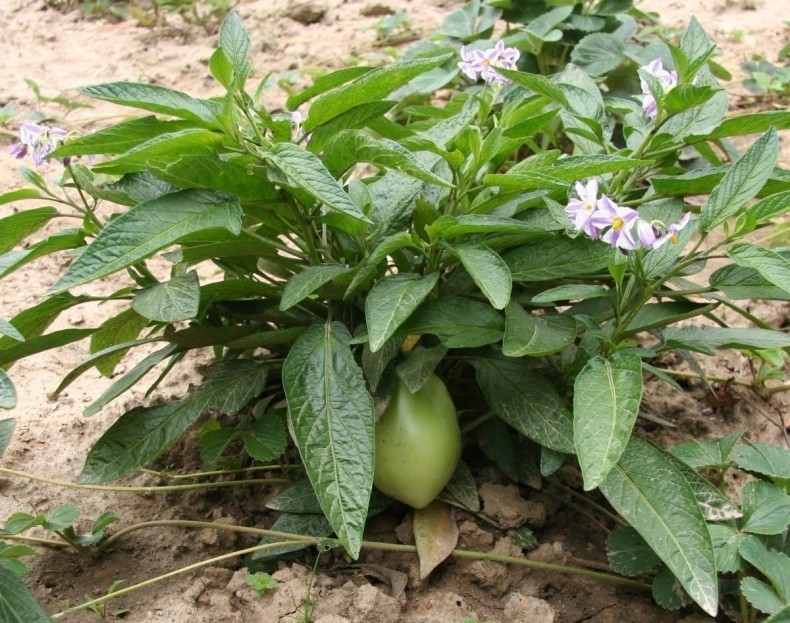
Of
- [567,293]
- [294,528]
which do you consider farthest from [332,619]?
[567,293]

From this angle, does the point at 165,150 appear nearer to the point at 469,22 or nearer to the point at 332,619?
the point at 332,619

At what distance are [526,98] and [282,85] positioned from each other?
1.66 meters

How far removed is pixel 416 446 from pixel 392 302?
29 cm

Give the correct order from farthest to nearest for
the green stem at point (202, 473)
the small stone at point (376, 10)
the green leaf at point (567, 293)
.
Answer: the small stone at point (376, 10) < the green stem at point (202, 473) < the green leaf at point (567, 293)

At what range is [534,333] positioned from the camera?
1.43 m

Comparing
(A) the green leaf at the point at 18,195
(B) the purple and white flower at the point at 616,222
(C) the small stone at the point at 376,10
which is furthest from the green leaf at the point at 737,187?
(C) the small stone at the point at 376,10

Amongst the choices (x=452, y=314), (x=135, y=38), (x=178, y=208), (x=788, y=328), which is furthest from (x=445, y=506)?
(x=135, y=38)

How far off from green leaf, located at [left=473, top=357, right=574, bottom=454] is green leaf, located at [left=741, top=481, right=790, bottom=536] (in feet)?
0.93

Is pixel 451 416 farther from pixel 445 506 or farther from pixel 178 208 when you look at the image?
pixel 178 208

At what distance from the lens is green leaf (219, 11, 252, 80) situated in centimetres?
145

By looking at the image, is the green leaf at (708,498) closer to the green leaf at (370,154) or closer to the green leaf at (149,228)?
the green leaf at (370,154)

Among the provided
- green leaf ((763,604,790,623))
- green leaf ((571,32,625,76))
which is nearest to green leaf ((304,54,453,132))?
green leaf ((763,604,790,623))

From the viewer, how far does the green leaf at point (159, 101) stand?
1368 millimetres

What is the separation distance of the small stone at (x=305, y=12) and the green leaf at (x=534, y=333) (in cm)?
278
